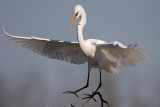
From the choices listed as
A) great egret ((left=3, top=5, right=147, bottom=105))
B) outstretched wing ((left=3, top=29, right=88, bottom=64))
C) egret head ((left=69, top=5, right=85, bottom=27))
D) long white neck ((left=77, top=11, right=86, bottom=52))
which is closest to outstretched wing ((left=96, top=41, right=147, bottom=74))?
great egret ((left=3, top=5, right=147, bottom=105))

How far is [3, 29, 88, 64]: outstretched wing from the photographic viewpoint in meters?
6.51

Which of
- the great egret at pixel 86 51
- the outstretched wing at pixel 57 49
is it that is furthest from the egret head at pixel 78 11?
the outstretched wing at pixel 57 49

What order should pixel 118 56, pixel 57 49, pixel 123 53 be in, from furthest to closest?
pixel 57 49
pixel 118 56
pixel 123 53

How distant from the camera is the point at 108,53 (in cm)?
625

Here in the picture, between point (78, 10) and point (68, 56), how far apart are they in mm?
1026

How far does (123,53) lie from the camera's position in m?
5.93

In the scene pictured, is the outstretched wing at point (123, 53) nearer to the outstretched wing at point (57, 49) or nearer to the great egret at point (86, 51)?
the great egret at point (86, 51)

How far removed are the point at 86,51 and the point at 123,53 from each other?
63cm

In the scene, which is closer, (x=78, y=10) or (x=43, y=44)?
(x=78, y=10)

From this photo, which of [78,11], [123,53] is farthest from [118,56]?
[78,11]

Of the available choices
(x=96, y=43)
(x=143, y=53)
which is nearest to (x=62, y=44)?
(x=96, y=43)

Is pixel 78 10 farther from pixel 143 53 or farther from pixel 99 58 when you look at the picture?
pixel 143 53

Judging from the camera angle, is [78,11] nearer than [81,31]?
No

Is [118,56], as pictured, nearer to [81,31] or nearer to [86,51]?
[86,51]
